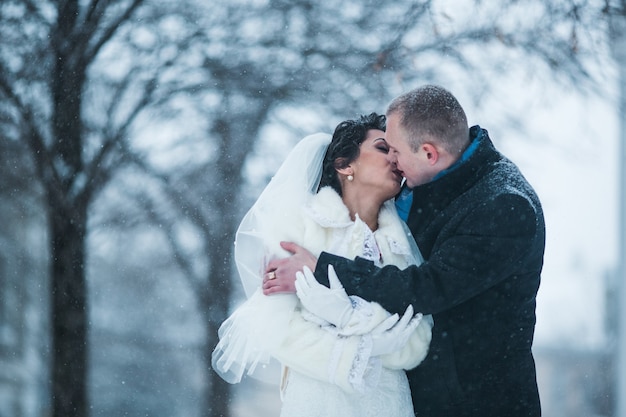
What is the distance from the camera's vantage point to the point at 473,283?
228cm

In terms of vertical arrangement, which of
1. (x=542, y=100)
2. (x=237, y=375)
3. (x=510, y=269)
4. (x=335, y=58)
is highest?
(x=335, y=58)

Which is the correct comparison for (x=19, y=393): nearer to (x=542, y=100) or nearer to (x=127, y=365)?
(x=127, y=365)

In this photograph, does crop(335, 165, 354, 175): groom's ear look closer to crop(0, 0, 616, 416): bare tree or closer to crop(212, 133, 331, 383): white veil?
crop(212, 133, 331, 383): white veil

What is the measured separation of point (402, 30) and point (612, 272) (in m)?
2.05

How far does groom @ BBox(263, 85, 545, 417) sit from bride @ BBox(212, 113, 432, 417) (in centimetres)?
6

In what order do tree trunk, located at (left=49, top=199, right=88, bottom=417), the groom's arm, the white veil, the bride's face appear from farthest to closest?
tree trunk, located at (left=49, top=199, right=88, bottom=417), the bride's face, the white veil, the groom's arm

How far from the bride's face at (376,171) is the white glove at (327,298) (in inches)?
15.1

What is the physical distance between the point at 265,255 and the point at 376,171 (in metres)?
0.46

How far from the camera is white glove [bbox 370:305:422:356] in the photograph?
2273 millimetres

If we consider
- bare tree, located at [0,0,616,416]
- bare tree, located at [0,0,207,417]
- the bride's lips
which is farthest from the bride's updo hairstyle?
bare tree, located at [0,0,207,417]

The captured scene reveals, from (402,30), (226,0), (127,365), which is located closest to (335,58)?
(402,30)

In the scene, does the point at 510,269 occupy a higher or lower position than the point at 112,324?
higher

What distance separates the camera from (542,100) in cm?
477

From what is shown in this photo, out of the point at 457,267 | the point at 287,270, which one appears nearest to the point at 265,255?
the point at 287,270
